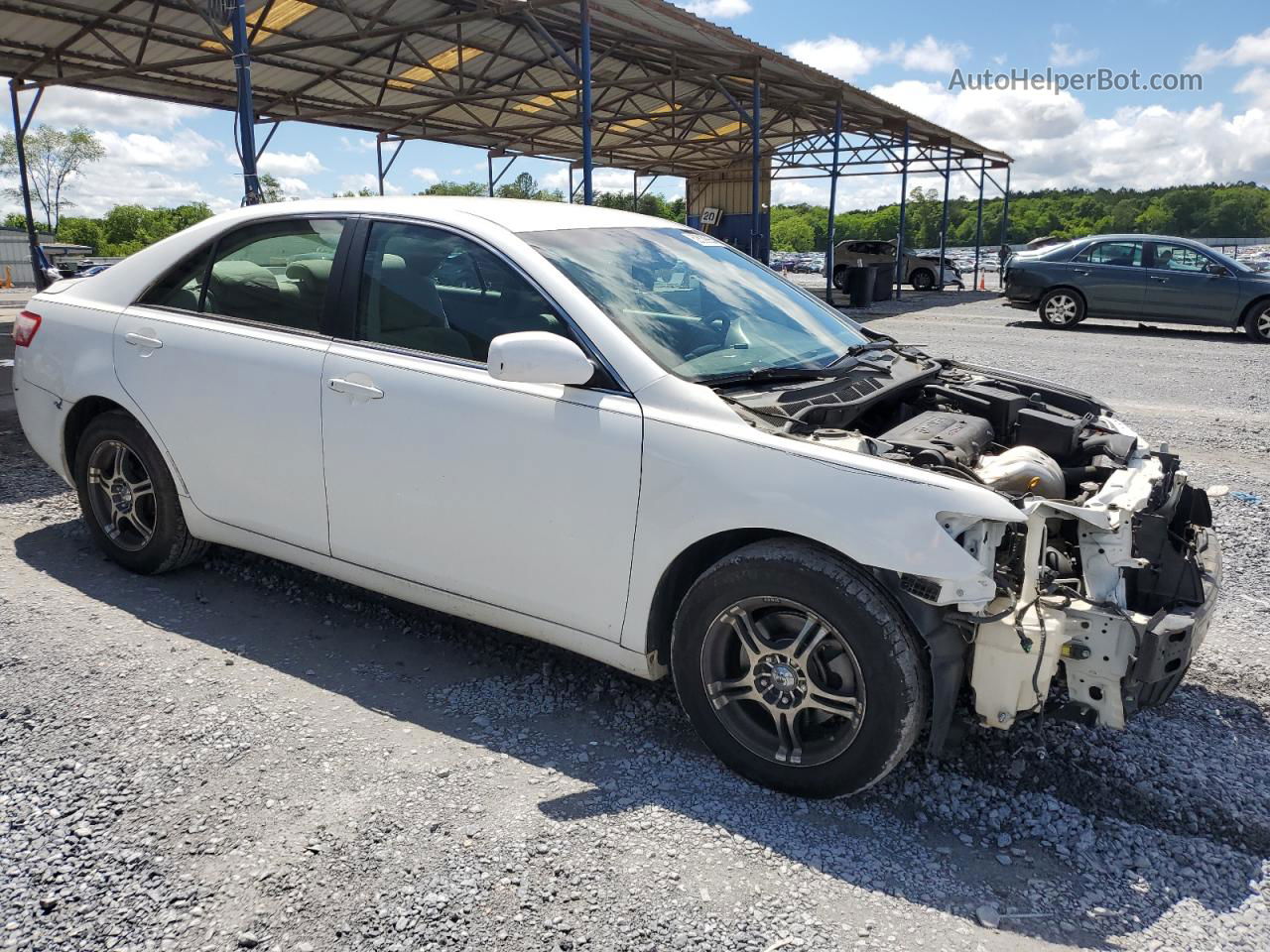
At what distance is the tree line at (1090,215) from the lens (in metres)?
76.6

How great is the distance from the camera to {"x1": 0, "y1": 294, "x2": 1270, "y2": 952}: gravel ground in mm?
2266

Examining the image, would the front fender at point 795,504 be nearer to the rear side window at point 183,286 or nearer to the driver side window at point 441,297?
the driver side window at point 441,297

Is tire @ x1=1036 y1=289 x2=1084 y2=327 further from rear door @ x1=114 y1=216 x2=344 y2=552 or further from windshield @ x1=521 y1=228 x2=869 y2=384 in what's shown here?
rear door @ x1=114 y1=216 x2=344 y2=552

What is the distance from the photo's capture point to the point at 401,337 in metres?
3.39

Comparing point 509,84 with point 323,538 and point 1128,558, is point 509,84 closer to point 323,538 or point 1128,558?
point 323,538

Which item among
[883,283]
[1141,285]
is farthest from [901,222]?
[1141,285]

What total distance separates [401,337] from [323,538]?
810mm

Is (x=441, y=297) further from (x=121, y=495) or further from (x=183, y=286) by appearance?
(x=121, y=495)

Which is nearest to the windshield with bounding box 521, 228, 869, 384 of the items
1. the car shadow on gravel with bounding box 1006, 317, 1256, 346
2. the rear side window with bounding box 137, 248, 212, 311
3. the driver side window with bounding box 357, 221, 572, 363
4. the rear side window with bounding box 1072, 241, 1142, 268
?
the driver side window with bounding box 357, 221, 572, 363

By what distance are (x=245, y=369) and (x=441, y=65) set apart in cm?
1634

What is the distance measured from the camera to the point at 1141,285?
15555 mm

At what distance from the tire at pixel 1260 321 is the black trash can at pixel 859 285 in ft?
26.5

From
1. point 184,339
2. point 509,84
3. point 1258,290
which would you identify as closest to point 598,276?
point 184,339

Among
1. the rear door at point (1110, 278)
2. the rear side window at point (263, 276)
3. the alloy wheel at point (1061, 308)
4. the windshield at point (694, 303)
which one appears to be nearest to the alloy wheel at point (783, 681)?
the windshield at point (694, 303)
